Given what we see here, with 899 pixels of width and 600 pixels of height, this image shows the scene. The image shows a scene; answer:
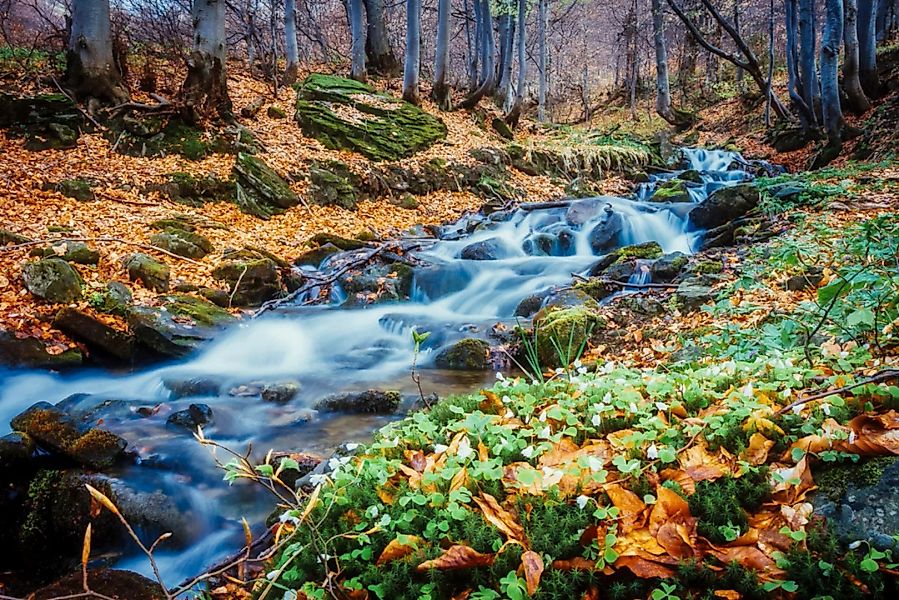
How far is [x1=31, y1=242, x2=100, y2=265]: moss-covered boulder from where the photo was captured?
276 inches

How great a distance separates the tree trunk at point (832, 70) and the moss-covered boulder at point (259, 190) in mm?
12340

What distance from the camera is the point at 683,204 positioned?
41.2 feet

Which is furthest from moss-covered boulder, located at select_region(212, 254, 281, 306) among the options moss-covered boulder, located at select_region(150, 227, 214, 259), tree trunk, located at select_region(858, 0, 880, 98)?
tree trunk, located at select_region(858, 0, 880, 98)

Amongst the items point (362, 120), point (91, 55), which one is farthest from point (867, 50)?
point (91, 55)

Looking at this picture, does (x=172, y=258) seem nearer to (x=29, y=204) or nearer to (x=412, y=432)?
(x=29, y=204)

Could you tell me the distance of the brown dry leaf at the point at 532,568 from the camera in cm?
146

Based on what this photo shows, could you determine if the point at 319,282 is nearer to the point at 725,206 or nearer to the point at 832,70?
the point at 725,206

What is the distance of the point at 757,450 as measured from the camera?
1.86 m

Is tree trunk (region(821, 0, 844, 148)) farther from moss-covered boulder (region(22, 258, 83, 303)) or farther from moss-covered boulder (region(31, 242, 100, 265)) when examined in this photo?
moss-covered boulder (region(22, 258, 83, 303))

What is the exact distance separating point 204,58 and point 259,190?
3260 mm

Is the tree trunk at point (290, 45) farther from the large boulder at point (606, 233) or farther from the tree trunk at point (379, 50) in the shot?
the large boulder at point (606, 233)

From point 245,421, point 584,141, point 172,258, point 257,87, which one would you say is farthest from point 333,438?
Result: point 584,141

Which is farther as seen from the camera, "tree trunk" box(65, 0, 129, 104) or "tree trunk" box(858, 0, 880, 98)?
"tree trunk" box(858, 0, 880, 98)

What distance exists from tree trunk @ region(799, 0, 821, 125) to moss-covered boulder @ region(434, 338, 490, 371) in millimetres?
13730
